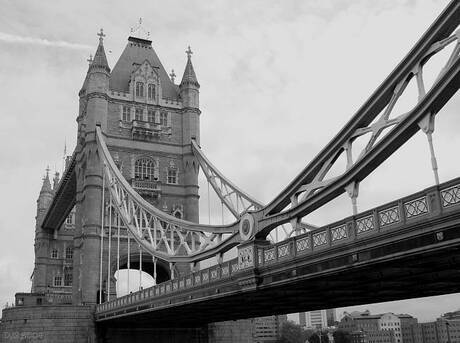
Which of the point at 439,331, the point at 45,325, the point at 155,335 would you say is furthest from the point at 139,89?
the point at 439,331

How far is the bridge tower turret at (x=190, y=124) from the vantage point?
4941 cm

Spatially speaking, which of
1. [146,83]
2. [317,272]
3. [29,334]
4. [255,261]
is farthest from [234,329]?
[317,272]

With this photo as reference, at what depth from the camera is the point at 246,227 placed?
2075 cm

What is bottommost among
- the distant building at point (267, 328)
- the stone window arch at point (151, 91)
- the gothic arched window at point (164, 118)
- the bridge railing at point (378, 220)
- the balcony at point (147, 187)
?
the bridge railing at point (378, 220)

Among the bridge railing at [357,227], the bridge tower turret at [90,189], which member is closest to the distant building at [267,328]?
the bridge tower turret at [90,189]

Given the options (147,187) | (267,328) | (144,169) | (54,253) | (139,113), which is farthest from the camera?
(267,328)

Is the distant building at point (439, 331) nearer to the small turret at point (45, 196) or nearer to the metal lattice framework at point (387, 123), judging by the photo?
the small turret at point (45, 196)

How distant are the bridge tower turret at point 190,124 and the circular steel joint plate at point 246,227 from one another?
2789cm

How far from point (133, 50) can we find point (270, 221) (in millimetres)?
38689

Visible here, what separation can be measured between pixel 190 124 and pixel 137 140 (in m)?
4.70

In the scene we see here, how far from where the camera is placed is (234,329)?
43438 millimetres

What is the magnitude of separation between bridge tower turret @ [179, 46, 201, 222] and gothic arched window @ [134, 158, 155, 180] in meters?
2.73

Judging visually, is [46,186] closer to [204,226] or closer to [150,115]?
[150,115]

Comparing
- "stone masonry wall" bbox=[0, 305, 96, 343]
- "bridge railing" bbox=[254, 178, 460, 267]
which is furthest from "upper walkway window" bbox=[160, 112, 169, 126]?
"bridge railing" bbox=[254, 178, 460, 267]
